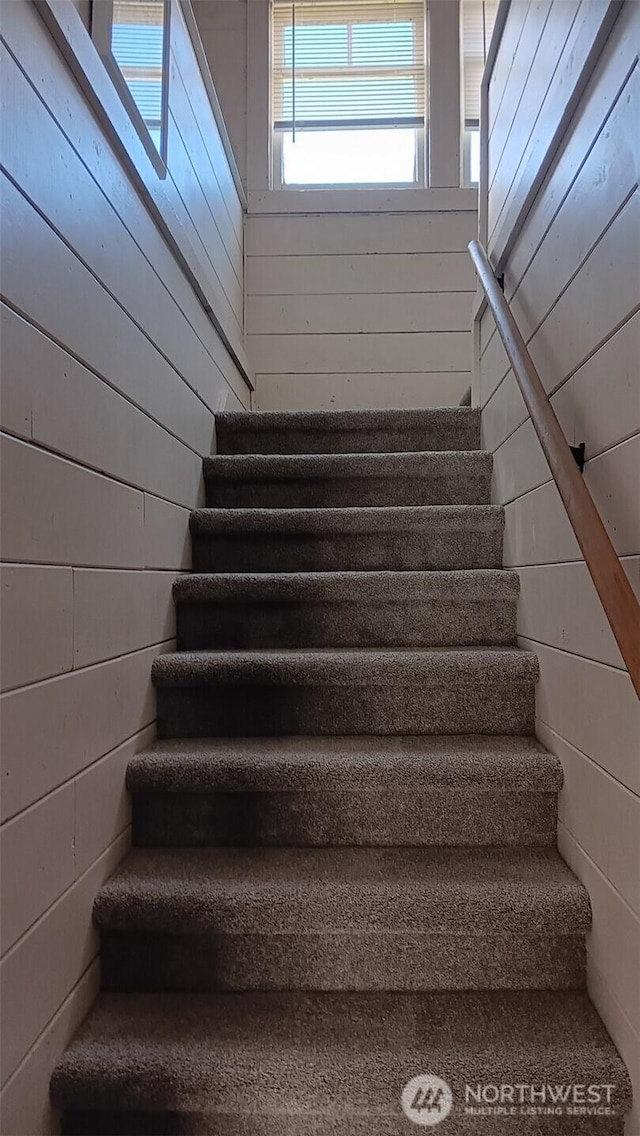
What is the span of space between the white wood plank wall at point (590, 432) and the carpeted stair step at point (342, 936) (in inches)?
4.1

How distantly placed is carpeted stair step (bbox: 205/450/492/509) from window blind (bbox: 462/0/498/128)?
231 cm

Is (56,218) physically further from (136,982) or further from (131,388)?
(136,982)

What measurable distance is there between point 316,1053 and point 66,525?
0.95 meters

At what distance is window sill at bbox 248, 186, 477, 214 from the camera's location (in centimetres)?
325

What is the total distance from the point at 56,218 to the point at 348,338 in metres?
2.42

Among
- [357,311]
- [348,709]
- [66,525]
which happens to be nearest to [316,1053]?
[348,709]

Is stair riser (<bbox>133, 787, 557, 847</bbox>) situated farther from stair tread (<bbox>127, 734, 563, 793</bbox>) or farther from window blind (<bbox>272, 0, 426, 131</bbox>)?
window blind (<bbox>272, 0, 426, 131</bbox>)

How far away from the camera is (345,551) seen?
6.33 ft

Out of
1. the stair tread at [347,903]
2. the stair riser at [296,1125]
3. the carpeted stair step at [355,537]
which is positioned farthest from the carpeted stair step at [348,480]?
the stair riser at [296,1125]

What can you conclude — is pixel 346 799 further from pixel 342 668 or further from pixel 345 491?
pixel 345 491

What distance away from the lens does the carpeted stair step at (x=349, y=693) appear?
1.52 meters

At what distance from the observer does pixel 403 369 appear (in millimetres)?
3285

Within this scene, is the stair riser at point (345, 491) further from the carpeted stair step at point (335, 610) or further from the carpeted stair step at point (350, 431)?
the carpeted stair step at point (335, 610)

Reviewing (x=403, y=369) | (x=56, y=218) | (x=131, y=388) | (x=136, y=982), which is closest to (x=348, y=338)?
(x=403, y=369)
